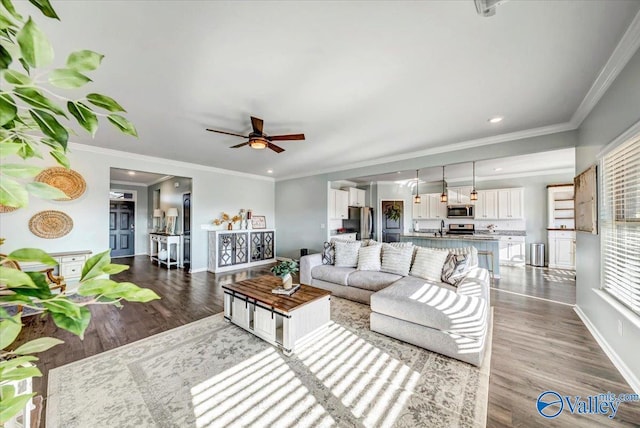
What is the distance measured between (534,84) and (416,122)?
4.00ft

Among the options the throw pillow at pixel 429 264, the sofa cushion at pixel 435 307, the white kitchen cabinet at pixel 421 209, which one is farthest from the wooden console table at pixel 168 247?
the white kitchen cabinet at pixel 421 209

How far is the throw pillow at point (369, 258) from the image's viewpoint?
4.04 m

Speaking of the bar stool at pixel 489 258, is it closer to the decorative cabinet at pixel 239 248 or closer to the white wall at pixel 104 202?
the decorative cabinet at pixel 239 248

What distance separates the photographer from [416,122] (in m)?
3.42

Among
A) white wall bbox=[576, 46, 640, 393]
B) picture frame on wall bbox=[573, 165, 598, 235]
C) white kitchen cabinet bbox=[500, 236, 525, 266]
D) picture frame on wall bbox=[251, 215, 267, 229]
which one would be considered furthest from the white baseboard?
picture frame on wall bbox=[251, 215, 267, 229]

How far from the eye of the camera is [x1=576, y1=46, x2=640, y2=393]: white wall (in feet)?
6.73

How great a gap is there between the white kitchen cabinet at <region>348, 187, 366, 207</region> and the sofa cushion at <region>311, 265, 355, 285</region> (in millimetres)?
3660

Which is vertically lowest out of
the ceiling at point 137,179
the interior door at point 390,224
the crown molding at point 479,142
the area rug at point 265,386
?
the area rug at point 265,386

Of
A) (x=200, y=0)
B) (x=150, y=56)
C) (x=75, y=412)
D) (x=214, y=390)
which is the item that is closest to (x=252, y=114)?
(x=150, y=56)

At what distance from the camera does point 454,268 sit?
3361 millimetres

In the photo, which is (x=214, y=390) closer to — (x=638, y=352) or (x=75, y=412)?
(x=75, y=412)

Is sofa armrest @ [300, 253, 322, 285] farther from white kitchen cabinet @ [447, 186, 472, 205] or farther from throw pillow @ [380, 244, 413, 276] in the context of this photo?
white kitchen cabinet @ [447, 186, 472, 205]

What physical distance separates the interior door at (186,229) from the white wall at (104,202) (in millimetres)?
480

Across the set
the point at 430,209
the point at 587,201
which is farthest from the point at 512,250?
the point at 587,201
